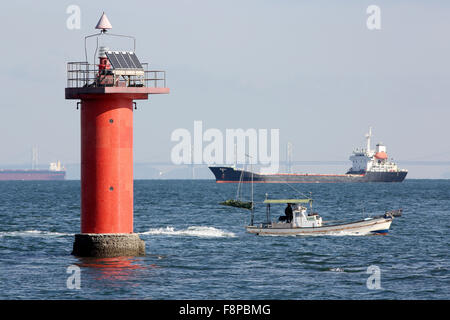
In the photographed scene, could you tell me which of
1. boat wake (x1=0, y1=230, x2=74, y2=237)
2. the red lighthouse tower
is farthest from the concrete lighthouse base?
boat wake (x1=0, y1=230, x2=74, y2=237)

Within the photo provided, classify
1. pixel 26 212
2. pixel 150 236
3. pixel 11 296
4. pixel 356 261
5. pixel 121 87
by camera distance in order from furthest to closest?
pixel 26 212 → pixel 150 236 → pixel 356 261 → pixel 121 87 → pixel 11 296

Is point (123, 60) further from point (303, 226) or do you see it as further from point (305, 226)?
point (305, 226)

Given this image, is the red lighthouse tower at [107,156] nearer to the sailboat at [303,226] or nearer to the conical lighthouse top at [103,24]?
the conical lighthouse top at [103,24]

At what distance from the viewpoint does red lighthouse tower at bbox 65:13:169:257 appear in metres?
35.2

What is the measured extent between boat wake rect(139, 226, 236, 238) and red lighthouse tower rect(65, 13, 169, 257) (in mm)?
18689

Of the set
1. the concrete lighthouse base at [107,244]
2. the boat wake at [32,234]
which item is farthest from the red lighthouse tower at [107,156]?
the boat wake at [32,234]

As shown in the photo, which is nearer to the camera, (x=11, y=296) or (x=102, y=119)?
(x=11, y=296)

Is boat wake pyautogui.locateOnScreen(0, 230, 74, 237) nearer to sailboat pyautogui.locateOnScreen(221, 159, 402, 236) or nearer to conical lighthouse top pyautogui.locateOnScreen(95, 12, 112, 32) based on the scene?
sailboat pyautogui.locateOnScreen(221, 159, 402, 236)

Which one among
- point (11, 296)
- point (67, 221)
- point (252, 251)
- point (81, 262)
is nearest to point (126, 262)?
point (81, 262)

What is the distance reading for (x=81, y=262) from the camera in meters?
35.9

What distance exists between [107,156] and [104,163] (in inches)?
12.7

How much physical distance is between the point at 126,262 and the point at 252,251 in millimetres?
10892

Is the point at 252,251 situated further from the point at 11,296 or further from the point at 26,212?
the point at 26,212

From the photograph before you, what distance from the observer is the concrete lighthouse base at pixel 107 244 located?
35125mm
